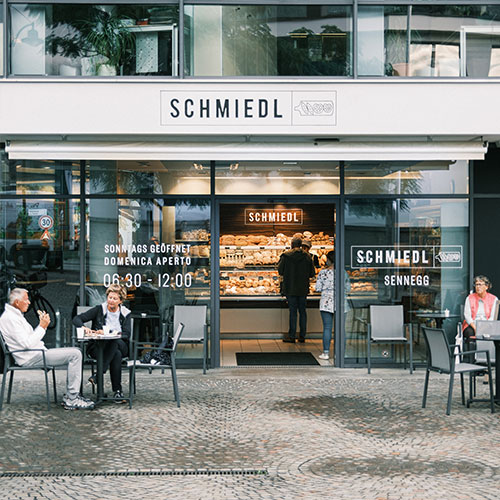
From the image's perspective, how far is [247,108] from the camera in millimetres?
10398

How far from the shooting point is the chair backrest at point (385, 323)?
1147 centimetres

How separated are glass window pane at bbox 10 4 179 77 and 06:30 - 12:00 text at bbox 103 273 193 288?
3019mm

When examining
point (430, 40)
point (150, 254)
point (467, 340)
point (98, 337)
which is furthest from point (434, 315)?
point (98, 337)

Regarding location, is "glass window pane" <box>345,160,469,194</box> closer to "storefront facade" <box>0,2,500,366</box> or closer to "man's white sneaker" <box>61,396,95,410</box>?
"storefront facade" <box>0,2,500,366</box>

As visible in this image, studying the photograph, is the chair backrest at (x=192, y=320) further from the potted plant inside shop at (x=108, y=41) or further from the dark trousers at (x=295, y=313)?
the potted plant inside shop at (x=108, y=41)

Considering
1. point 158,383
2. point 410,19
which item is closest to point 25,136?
point 158,383

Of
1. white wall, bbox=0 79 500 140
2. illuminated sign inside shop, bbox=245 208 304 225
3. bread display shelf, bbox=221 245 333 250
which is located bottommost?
bread display shelf, bbox=221 245 333 250

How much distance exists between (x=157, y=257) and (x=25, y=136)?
261cm

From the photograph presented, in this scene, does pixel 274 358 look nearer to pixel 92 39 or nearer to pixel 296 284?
pixel 296 284

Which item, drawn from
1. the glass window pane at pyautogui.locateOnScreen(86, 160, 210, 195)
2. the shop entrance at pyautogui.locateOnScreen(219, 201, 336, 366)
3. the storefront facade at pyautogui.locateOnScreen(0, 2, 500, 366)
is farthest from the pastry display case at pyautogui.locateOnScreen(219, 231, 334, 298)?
the glass window pane at pyautogui.locateOnScreen(86, 160, 210, 195)

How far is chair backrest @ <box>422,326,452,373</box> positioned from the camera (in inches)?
330

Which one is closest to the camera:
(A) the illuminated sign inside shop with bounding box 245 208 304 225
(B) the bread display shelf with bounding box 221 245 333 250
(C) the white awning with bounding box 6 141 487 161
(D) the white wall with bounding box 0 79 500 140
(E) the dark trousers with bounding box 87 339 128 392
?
(E) the dark trousers with bounding box 87 339 128 392

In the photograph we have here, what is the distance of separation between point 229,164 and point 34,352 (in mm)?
4414

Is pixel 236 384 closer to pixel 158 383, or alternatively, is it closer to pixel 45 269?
pixel 158 383
